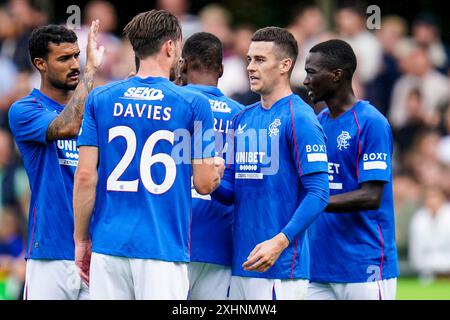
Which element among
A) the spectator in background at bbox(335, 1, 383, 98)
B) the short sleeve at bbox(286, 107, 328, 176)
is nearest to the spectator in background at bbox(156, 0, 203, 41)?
the spectator in background at bbox(335, 1, 383, 98)

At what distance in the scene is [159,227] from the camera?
6.33m

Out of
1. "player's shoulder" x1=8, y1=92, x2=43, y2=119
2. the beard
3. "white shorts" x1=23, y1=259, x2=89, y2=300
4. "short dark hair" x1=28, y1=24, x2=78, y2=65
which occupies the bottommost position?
"white shorts" x1=23, y1=259, x2=89, y2=300

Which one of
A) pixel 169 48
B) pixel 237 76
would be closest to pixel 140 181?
pixel 169 48

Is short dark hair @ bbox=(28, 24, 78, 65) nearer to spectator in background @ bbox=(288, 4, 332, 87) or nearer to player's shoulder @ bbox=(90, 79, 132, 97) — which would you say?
player's shoulder @ bbox=(90, 79, 132, 97)

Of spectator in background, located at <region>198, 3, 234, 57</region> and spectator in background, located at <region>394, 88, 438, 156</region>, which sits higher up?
spectator in background, located at <region>198, 3, 234, 57</region>

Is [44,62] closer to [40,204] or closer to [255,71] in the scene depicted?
[40,204]

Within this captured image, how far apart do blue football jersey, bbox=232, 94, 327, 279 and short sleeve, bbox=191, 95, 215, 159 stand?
2.38 ft

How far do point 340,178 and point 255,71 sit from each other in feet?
3.76

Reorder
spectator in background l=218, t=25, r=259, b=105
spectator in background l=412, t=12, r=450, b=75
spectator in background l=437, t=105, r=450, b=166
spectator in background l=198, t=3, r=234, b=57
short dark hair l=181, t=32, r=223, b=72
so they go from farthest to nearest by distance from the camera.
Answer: spectator in background l=412, t=12, r=450, b=75
spectator in background l=437, t=105, r=450, b=166
spectator in background l=198, t=3, r=234, b=57
spectator in background l=218, t=25, r=259, b=105
short dark hair l=181, t=32, r=223, b=72

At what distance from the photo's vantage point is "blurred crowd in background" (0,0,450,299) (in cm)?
1434

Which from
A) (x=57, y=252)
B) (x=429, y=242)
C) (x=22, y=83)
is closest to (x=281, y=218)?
(x=57, y=252)

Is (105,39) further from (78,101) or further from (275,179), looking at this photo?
(275,179)

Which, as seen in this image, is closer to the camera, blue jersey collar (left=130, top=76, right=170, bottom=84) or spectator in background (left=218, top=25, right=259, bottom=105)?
blue jersey collar (left=130, top=76, right=170, bottom=84)

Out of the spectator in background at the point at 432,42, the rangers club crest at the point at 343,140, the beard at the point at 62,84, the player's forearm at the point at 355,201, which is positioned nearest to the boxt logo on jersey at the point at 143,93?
the beard at the point at 62,84
